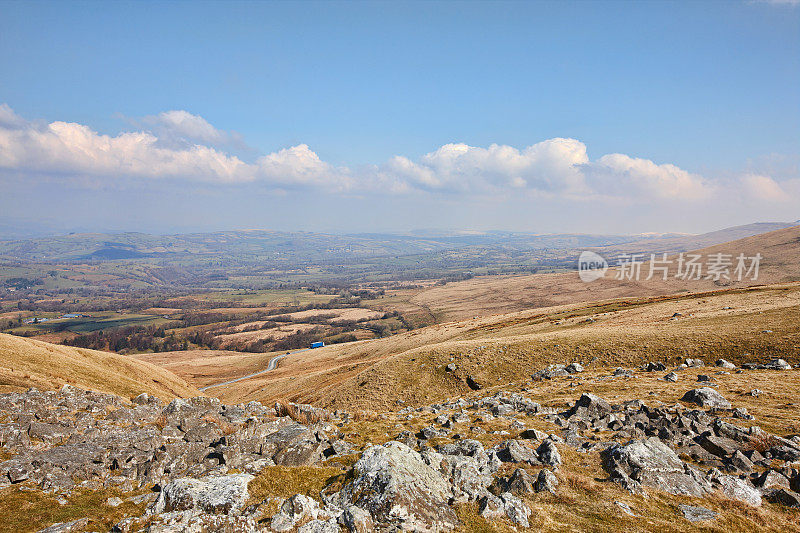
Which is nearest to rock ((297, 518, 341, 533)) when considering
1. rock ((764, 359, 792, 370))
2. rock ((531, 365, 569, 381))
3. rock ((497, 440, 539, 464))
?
rock ((497, 440, 539, 464))

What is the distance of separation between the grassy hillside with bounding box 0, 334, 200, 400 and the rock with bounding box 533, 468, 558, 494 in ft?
141

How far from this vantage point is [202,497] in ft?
55.3

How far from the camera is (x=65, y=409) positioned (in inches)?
1129

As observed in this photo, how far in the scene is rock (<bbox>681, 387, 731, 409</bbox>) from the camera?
94.5 ft

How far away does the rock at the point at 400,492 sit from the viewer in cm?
1636

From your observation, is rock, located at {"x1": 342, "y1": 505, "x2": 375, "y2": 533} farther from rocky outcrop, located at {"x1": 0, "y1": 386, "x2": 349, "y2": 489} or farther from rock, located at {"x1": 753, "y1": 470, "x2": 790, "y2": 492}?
rock, located at {"x1": 753, "y1": 470, "x2": 790, "y2": 492}

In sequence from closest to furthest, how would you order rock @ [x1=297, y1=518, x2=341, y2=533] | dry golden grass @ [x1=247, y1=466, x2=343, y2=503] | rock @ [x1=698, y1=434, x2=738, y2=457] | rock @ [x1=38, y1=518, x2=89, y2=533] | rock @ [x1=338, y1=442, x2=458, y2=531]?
rock @ [x1=38, y1=518, x2=89, y2=533] < rock @ [x1=297, y1=518, x2=341, y2=533] < rock @ [x1=338, y1=442, x2=458, y2=531] < dry golden grass @ [x1=247, y1=466, x2=343, y2=503] < rock @ [x1=698, y1=434, x2=738, y2=457]

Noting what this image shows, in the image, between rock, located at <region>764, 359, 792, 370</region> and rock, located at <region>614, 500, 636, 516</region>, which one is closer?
rock, located at <region>614, 500, 636, 516</region>

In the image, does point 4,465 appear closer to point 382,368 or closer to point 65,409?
point 65,409

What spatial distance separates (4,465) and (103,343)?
727 ft

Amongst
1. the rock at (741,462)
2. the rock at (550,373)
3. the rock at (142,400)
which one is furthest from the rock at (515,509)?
the rock at (142,400)

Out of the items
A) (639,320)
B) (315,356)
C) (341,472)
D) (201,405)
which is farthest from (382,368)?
(315,356)

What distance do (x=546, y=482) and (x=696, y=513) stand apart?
6.86 m

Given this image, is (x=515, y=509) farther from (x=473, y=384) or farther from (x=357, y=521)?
(x=473, y=384)
